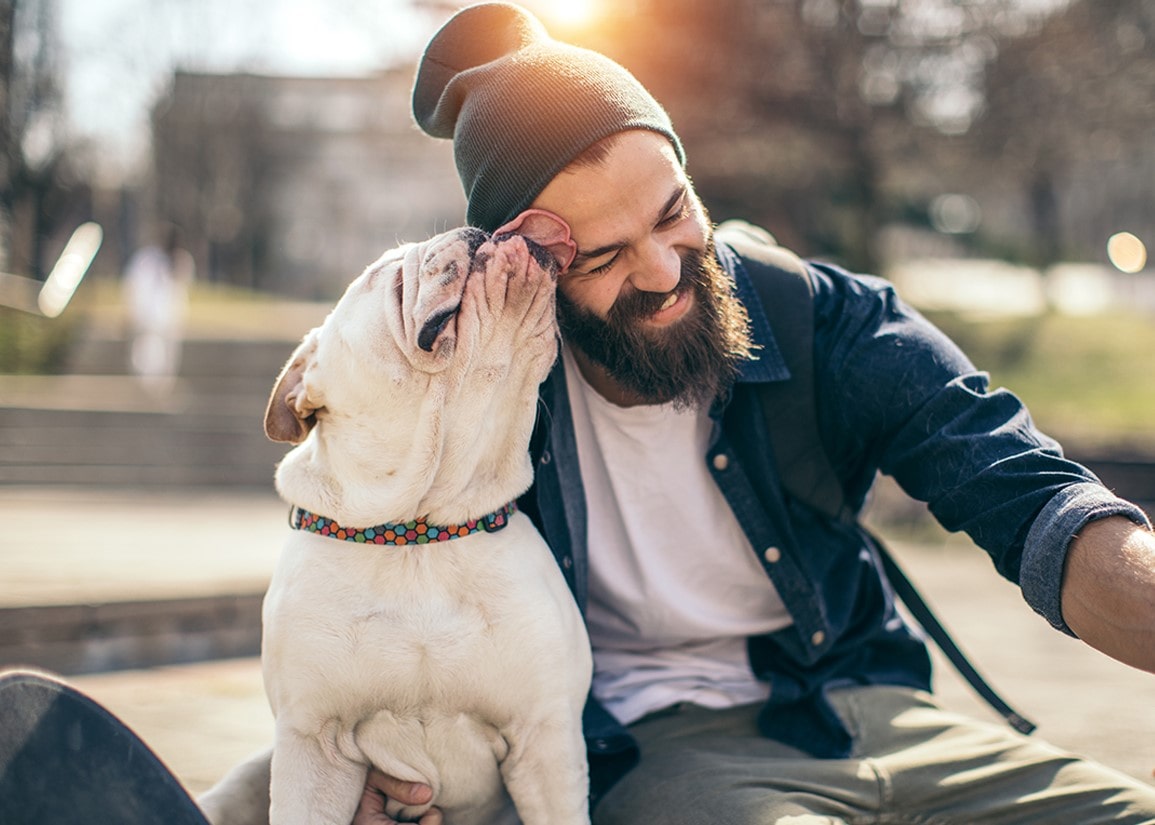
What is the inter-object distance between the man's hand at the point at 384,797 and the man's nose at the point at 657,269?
3.38 feet

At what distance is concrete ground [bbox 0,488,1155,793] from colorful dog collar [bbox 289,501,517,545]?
1432 millimetres

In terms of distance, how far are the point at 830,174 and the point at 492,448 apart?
12.6m

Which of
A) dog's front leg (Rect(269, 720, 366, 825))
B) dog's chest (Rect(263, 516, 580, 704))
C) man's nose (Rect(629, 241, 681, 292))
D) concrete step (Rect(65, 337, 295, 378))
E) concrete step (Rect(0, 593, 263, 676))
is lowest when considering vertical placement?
concrete step (Rect(65, 337, 295, 378))

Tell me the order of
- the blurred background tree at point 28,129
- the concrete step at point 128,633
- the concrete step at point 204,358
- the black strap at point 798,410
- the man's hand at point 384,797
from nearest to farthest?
the man's hand at point 384,797
the black strap at point 798,410
the concrete step at point 128,633
the blurred background tree at point 28,129
the concrete step at point 204,358

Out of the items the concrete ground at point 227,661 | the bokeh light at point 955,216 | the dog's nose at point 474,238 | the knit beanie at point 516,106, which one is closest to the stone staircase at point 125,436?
the concrete ground at point 227,661

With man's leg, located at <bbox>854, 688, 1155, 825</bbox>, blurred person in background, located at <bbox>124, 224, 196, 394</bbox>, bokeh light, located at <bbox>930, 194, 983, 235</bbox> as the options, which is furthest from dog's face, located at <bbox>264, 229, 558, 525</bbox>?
bokeh light, located at <bbox>930, 194, 983, 235</bbox>

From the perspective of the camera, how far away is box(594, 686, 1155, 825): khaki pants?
212 centimetres

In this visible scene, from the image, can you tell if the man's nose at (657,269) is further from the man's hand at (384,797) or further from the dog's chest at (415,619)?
the man's hand at (384,797)

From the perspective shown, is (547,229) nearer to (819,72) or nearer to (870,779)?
(870,779)

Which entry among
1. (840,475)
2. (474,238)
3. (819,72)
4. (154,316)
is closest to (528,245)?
(474,238)

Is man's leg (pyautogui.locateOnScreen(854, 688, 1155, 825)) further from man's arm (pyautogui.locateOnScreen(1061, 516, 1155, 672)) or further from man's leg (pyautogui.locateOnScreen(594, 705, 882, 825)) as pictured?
man's arm (pyautogui.locateOnScreen(1061, 516, 1155, 672))

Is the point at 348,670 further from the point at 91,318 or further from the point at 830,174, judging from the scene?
the point at 91,318

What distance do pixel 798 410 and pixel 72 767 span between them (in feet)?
4.82

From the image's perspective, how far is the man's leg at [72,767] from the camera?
181 cm
